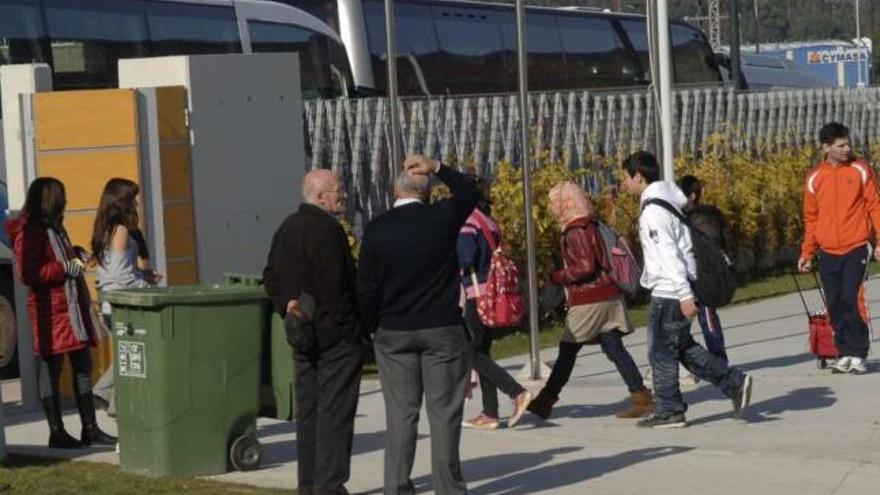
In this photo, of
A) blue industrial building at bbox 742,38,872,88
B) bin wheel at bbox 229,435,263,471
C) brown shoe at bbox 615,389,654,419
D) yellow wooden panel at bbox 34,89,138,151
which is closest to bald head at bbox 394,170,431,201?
bin wheel at bbox 229,435,263,471

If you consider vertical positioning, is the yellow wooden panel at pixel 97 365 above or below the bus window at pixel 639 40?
below

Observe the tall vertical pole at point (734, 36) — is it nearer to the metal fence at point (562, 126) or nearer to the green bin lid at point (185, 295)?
the metal fence at point (562, 126)

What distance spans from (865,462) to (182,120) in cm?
553

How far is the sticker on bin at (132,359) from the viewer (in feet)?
32.1

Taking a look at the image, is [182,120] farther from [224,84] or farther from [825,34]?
[825,34]

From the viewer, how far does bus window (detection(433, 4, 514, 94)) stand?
29.9 metres

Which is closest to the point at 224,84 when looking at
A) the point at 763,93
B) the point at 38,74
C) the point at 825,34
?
the point at 38,74

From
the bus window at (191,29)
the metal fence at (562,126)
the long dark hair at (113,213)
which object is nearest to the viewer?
the long dark hair at (113,213)

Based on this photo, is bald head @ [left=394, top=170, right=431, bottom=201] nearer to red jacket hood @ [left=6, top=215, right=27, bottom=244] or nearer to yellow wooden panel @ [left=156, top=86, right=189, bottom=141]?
red jacket hood @ [left=6, top=215, right=27, bottom=244]

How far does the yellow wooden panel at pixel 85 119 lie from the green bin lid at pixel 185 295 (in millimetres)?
3039

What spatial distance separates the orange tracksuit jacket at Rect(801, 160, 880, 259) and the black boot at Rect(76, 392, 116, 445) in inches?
205

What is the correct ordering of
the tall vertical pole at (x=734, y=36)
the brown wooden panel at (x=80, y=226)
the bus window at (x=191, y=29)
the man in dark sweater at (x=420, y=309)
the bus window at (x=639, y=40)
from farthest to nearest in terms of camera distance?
the bus window at (x=639, y=40), the tall vertical pole at (x=734, y=36), the bus window at (x=191, y=29), the brown wooden panel at (x=80, y=226), the man in dark sweater at (x=420, y=309)

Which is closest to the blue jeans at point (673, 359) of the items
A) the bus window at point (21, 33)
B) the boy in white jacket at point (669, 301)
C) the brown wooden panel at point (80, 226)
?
the boy in white jacket at point (669, 301)

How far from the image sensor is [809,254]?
44.3ft
